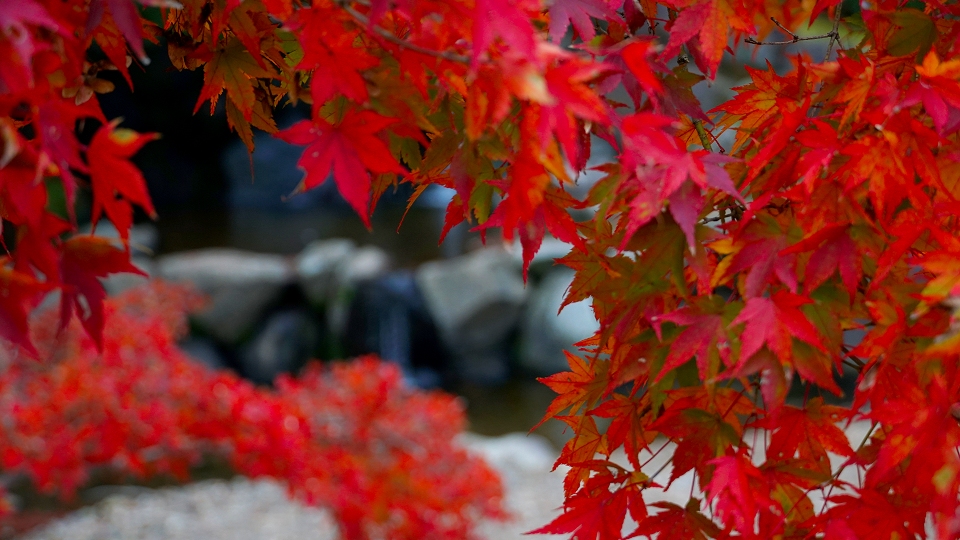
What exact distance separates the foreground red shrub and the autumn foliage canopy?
7.61 feet

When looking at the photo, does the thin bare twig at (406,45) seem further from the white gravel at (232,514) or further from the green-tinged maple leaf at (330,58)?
the white gravel at (232,514)

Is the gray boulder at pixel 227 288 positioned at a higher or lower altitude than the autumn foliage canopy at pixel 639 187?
lower

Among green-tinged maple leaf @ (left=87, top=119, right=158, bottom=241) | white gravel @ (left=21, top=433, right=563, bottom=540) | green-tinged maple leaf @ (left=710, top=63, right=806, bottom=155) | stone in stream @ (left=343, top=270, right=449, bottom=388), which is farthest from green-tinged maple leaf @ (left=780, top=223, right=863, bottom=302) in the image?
stone in stream @ (left=343, top=270, right=449, bottom=388)

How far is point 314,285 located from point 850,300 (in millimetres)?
7384

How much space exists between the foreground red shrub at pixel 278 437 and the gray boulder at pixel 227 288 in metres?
3.70

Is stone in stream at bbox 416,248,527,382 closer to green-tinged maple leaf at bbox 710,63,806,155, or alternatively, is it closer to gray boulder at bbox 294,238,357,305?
gray boulder at bbox 294,238,357,305

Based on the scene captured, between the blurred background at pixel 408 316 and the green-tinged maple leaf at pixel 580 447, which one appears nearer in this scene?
the green-tinged maple leaf at pixel 580 447

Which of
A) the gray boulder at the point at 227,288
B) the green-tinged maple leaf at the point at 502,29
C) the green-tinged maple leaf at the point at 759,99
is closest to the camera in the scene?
the green-tinged maple leaf at the point at 502,29

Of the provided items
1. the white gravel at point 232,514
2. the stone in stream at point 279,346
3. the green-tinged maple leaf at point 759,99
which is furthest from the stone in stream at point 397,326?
the green-tinged maple leaf at point 759,99

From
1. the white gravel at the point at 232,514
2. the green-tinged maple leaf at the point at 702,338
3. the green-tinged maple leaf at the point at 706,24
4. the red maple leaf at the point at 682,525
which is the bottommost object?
the white gravel at the point at 232,514

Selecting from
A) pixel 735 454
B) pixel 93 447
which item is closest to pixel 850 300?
pixel 735 454

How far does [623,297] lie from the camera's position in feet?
2.81

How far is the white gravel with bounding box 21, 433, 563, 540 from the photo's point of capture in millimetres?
4145

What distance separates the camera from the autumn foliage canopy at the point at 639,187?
0.66 m
